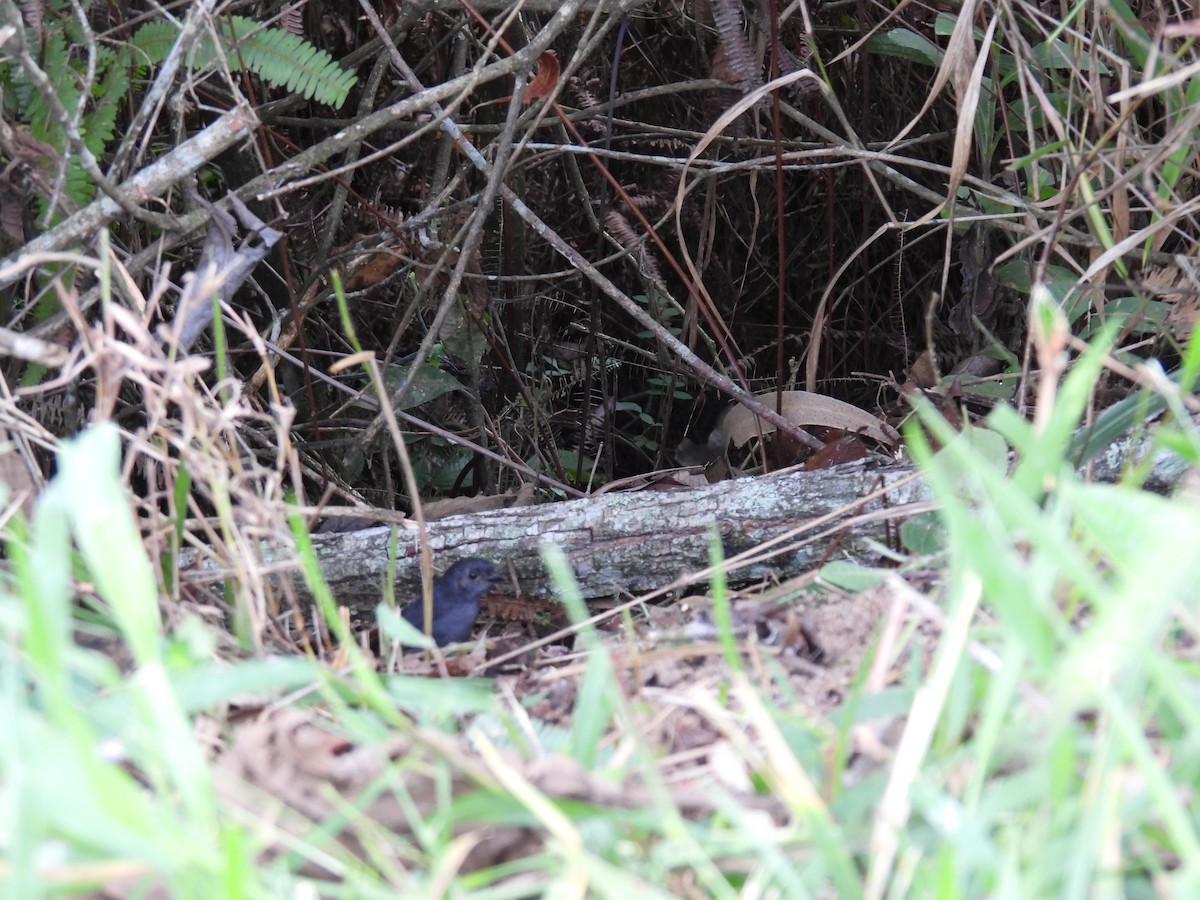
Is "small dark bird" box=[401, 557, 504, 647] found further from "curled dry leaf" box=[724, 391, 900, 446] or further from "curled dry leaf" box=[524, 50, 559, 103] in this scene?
"curled dry leaf" box=[524, 50, 559, 103]

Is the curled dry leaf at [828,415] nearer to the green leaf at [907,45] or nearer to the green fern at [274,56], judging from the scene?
the green leaf at [907,45]

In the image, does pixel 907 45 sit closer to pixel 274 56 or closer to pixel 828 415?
pixel 828 415

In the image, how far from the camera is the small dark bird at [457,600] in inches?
95.3

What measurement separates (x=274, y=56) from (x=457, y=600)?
1375mm

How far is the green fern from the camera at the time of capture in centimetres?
261

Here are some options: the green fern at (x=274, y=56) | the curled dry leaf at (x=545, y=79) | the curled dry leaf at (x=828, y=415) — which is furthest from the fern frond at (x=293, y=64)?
the curled dry leaf at (x=828, y=415)

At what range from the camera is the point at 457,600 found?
2506 millimetres

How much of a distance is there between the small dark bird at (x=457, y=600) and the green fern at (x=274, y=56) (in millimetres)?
1174

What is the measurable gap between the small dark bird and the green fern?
117cm

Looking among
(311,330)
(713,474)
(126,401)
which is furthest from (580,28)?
(126,401)

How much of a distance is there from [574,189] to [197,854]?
3.65 meters

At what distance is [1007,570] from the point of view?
911 mm

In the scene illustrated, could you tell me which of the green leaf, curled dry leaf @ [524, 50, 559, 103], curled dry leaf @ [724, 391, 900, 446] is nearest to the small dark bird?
curled dry leaf @ [724, 391, 900, 446]

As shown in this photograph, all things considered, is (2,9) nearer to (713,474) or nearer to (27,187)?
(27,187)
